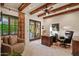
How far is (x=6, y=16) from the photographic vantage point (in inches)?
101

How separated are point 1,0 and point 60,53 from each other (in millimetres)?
2007

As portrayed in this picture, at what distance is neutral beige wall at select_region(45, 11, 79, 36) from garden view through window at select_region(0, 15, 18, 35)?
85 centimetres

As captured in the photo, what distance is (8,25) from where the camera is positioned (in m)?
2.60

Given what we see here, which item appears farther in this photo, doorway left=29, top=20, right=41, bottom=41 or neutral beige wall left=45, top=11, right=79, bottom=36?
doorway left=29, top=20, right=41, bottom=41

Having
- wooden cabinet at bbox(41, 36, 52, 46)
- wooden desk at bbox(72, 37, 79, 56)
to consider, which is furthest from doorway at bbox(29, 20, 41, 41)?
wooden desk at bbox(72, 37, 79, 56)

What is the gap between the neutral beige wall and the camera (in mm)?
2549

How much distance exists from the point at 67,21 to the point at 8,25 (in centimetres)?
154

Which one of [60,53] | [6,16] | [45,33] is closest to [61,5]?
[45,33]

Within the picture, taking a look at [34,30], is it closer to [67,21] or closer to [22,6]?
[22,6]

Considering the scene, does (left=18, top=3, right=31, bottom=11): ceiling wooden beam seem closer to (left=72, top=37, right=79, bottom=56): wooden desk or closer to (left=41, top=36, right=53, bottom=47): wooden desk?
(left=41, top=36, right=53, bottom=47): wooden desk

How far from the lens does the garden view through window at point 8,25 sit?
2537mm

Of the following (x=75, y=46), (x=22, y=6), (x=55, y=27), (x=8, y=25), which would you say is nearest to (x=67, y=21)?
(x=55, y=27)

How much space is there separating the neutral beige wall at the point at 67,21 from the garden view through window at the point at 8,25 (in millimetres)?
845

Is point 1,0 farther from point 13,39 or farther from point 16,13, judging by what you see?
point 13,39
